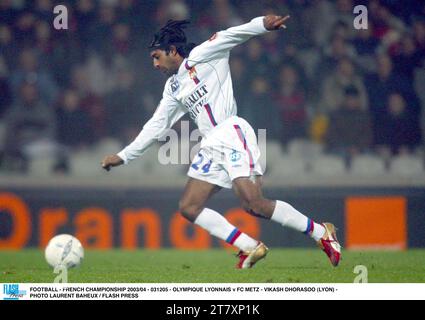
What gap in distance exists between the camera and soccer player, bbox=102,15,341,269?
746cm

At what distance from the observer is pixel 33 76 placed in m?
12.2

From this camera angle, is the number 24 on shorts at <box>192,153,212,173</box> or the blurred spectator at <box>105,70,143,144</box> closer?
the number 24 on shorts at <box>192,153,212,173</box>

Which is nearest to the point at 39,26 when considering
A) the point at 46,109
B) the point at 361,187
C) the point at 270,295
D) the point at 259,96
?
the point at 46,109

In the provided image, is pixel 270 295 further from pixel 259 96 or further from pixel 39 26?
pixel 39 26

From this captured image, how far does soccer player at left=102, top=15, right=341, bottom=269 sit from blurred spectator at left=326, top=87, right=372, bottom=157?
12.9 feet

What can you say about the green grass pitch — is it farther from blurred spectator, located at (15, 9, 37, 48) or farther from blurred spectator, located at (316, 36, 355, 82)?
blurred spectator, located at (15, 9, 37, 48)

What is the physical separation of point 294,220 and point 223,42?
1456 mm

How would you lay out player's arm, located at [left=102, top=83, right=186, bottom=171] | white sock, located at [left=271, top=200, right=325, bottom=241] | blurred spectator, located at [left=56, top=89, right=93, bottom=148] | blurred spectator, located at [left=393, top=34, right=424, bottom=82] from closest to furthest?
white sock, located at [left=271, top=200, right=325, bottom=241]
player's arm, located at [left=102, top=83, right=186, bottom=171]
blurred spectator, located at [left=393, top=34, right=424, bottom=82]
blurred spectator, located at [left=56, top=89, right=93, bottom=148]

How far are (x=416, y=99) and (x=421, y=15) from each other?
0.98 meters

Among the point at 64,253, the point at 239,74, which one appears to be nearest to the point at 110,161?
the point at 64,253

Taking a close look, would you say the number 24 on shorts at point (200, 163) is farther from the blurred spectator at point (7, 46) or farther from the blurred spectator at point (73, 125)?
the blurred spectator at point (7, 46)

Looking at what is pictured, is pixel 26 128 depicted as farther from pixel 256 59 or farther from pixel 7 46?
pixel 256 59

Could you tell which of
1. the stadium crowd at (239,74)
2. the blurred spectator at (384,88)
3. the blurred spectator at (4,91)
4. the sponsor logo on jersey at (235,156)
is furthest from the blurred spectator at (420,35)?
the blurred spectator at (4,91)

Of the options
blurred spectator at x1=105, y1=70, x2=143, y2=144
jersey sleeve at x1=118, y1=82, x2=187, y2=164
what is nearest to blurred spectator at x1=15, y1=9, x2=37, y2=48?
blurred spectator at x1=105, y1=70, x2=143, y2=144
